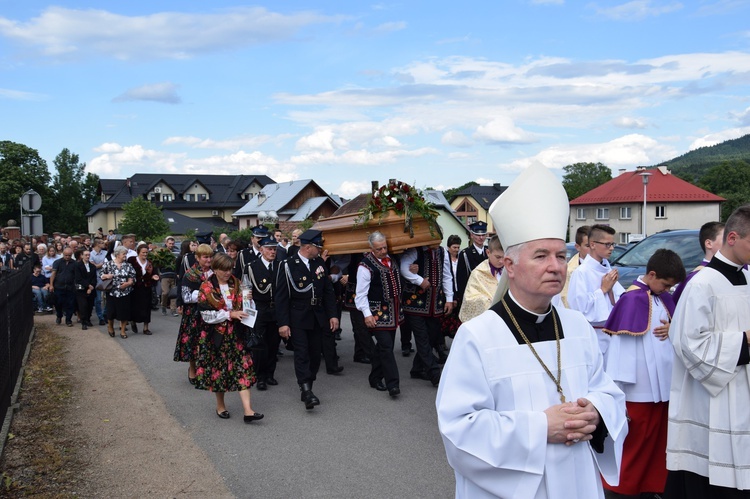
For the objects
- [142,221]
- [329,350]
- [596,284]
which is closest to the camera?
[596,284]

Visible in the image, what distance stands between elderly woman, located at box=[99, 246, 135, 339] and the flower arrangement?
6948 millimetres

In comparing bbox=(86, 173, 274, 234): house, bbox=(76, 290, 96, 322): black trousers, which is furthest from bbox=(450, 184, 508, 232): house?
bbox=(76, 290, 96, 322): black trousers

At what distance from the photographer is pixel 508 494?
2.83m

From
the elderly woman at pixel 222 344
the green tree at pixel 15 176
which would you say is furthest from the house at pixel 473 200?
the elderly woman at pixel 222 344

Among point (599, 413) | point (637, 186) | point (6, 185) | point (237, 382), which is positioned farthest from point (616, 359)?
point (6, 185)

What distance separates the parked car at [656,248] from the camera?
10.6 meters

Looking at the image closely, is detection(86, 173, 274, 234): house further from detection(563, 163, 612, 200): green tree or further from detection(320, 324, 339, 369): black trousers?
detection(320, 324, 339, 369): black trousers

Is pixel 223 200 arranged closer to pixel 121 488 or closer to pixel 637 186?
pixel 637 186

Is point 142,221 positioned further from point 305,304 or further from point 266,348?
point 305,304

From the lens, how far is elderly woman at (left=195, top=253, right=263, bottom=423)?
7773mm

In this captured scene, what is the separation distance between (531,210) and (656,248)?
9635 mm

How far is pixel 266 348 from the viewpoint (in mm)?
9656

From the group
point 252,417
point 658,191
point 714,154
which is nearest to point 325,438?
point 252,417

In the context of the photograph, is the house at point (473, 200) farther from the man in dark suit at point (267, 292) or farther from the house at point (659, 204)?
the man in dark suit at point (267, 292)
